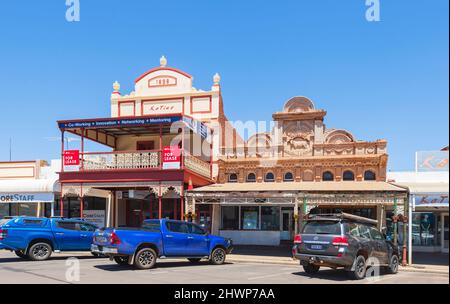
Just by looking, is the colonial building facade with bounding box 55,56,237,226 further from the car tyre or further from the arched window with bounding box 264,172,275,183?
the car tyre

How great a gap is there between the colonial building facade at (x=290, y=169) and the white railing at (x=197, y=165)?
2.81 ft

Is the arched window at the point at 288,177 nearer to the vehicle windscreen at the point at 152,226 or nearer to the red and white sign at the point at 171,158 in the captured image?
the red and white sign at the point at 171,158

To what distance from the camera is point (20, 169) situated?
91.3 feet

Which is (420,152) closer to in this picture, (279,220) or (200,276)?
(279,220)

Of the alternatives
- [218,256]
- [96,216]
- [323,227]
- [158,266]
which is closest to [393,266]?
[323,227]

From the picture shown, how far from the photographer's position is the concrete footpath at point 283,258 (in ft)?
56.1

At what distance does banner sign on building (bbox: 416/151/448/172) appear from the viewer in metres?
23.2

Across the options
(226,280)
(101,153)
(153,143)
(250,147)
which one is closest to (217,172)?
(250,147)

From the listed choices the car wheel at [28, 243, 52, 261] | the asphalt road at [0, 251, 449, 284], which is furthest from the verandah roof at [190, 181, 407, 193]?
the car wheel at [28, 243, 52, 261]

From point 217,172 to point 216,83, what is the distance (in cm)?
493

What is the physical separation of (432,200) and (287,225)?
8706 mm

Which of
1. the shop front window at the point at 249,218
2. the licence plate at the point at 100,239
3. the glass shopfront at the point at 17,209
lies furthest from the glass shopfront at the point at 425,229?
the glass shopfront at the point at 17,209

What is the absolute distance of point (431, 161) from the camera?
23.4 meters

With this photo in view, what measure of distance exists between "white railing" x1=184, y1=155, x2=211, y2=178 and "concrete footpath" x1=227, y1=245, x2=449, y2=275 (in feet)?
13.8
